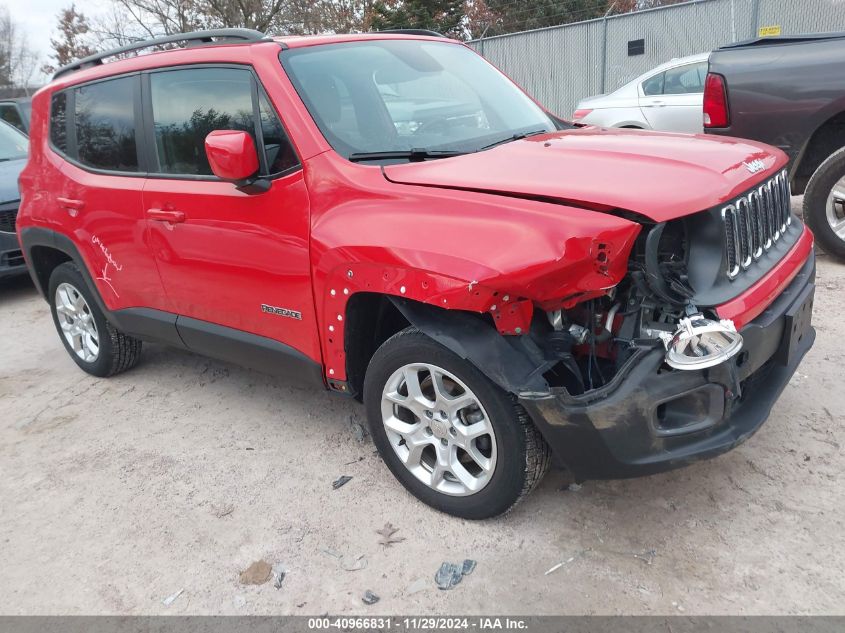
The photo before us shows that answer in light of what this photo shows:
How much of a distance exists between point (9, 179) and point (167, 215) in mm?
4706

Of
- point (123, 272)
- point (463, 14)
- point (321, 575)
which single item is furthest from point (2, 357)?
point (463, 14)

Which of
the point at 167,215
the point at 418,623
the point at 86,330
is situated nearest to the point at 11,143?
the point at 86,330

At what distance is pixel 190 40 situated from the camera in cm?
372

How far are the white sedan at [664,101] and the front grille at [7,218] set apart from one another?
21.6 ft

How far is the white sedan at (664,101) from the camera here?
853 cm

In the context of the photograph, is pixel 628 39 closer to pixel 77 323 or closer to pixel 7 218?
pixel 7 218

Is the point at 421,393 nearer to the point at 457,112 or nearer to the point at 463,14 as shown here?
the point at 457,112

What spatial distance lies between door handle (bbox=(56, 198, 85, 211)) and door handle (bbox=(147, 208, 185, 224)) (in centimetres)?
74

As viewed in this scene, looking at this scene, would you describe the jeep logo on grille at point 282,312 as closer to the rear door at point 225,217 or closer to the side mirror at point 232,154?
the rear door at point 225,217

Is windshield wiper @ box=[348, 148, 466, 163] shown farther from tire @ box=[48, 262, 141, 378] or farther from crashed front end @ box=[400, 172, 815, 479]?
tire @ box=[48, 262, 141, 378]

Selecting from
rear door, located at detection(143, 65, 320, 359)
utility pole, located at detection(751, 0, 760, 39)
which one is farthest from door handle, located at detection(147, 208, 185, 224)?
utility pole, located at detection(751, 0, 760, 39)

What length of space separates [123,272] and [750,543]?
3.44 metres

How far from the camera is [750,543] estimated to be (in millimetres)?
2561

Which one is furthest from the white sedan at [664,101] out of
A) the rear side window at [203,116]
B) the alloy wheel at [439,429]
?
the alloy wheel at [439,429]
